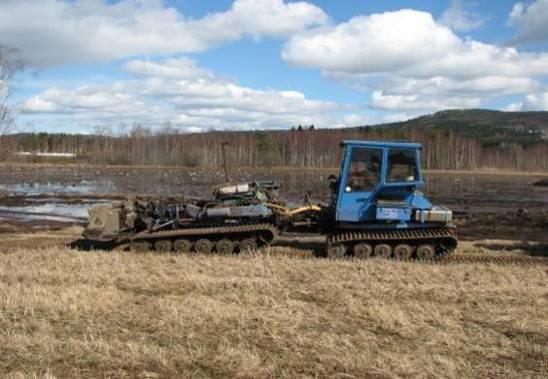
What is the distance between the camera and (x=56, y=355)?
22.7 feet

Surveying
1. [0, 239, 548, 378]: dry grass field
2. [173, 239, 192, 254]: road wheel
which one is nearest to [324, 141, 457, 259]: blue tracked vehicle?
[0, 239, 548, 378]: dry grass field

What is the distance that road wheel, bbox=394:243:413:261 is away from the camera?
1402 cm

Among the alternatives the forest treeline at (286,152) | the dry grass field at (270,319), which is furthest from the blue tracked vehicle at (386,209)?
the forest treeline at (286,152)

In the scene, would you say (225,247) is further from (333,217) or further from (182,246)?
(333,217)

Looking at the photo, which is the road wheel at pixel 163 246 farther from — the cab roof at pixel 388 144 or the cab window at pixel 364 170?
the cab roof at pixel 388 144

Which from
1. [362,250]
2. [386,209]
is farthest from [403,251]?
[386,209]

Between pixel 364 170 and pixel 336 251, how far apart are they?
1.89 meters

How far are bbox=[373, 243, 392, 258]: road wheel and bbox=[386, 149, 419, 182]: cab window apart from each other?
4.78ft

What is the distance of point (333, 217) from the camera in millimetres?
14719

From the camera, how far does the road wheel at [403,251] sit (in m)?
14.0

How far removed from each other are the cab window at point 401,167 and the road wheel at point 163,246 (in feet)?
17.1

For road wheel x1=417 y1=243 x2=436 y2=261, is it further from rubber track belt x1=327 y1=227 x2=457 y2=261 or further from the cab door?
the cab door

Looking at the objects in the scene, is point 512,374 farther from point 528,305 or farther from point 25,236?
point 25,236

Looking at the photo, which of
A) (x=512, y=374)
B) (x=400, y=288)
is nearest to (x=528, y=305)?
(x=400, y=288)
